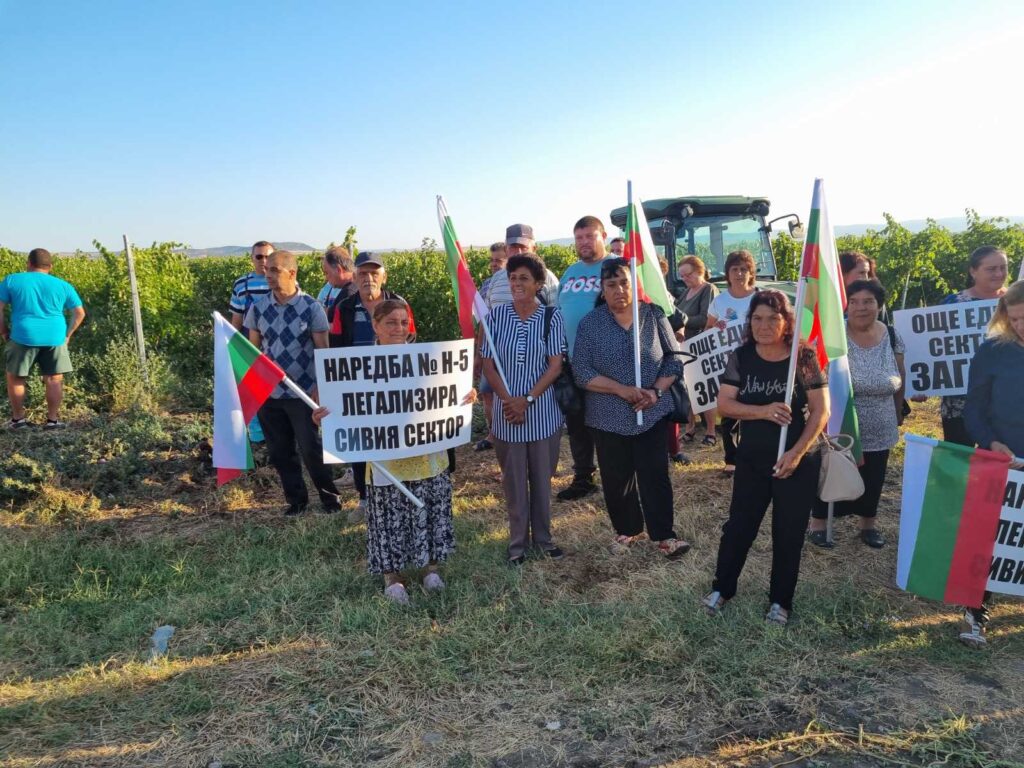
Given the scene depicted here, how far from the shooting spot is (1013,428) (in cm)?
336

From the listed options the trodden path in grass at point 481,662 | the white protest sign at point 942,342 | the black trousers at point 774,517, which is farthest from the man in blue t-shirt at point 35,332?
the white protest sign at point 942,342

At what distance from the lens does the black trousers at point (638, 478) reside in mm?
4199

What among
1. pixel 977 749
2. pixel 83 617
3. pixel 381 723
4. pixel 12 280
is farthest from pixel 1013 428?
pixel 12 280

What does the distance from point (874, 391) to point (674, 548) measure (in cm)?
163

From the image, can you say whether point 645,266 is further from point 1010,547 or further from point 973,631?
point 973,631

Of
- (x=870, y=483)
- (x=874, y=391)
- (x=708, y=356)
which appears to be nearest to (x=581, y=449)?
(x=708, y=356)

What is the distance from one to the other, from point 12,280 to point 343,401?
5.64 meters

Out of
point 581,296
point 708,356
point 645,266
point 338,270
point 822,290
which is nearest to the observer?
point 822,290

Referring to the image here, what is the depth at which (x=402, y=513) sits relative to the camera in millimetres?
3910

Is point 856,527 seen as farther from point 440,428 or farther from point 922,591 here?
point 440,428

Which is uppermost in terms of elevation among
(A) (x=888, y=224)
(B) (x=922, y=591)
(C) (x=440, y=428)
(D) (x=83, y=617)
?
(A) (x=888, y=224)

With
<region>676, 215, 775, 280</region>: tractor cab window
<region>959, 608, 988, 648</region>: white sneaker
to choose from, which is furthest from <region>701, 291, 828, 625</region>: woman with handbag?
<region>676, 215, 775, 280</region>: tractor cab window

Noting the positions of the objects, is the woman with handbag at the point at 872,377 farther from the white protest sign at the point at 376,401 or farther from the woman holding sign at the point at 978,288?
the white protest sign at the point at 376,401

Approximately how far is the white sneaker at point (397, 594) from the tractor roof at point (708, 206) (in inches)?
224
